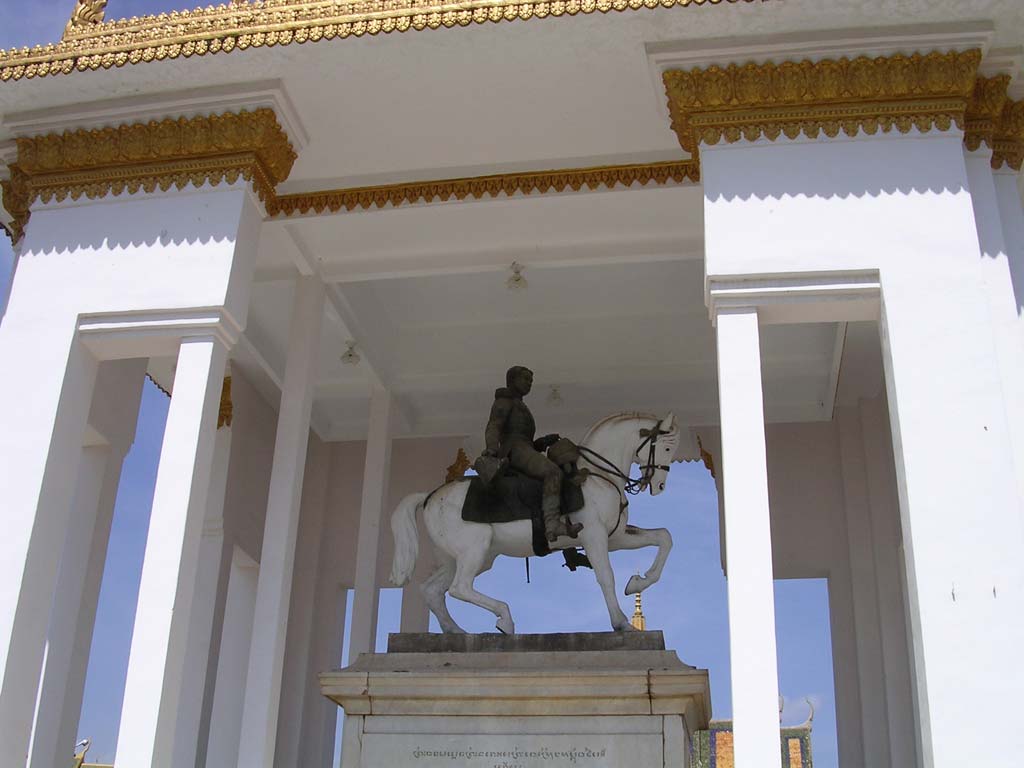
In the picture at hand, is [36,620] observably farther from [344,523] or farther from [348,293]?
[344,523]

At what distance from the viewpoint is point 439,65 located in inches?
241

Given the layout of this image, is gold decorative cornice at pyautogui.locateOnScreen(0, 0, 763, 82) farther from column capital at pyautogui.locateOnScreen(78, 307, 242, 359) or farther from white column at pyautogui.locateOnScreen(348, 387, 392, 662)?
white column at pyautogui.locateOnScreen(348, 387, 392, 662)

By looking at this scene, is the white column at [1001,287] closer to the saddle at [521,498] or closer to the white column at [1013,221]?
the white column at [1013,221]

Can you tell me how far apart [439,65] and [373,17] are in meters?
0.43

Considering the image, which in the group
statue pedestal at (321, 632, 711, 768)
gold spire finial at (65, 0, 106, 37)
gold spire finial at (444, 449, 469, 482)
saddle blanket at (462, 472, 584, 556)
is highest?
gold spire finial at (65, 0, 106, 37)

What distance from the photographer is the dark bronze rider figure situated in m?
6.38

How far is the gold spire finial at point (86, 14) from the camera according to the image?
21.0 feet

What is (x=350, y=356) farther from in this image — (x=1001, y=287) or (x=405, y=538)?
(x=1001, y=287)

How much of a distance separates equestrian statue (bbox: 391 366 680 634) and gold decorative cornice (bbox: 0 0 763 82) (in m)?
2.26

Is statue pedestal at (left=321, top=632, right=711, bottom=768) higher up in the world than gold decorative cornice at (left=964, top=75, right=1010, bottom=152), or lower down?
lower down

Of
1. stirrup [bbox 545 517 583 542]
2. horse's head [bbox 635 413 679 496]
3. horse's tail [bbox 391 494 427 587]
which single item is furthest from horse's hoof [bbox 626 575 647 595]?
horse's tail [bbox 391 494 427 587]

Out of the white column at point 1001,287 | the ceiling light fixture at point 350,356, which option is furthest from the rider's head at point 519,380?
the white column at point 1001,287

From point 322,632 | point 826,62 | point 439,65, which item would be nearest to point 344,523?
point 322,632

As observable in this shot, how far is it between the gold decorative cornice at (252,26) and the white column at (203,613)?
292 centimetres
